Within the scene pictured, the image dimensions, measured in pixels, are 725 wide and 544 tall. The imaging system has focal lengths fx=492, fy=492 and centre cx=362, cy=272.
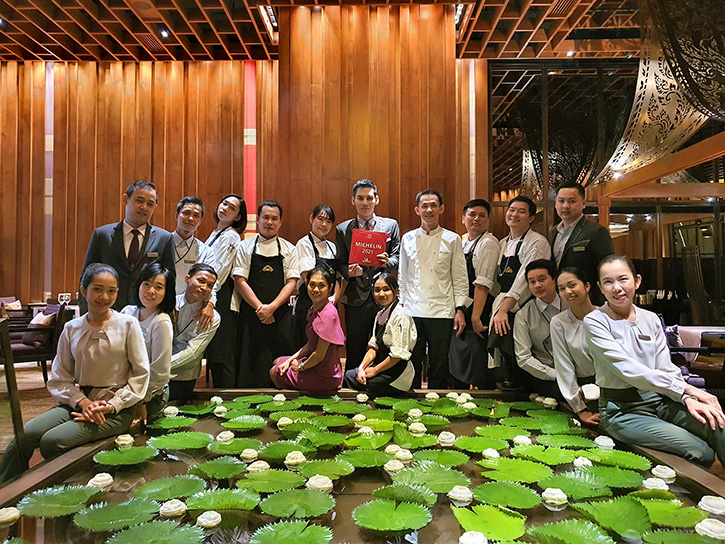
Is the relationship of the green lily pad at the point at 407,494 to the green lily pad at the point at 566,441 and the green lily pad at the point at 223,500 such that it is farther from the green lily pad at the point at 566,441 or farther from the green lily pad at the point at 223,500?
the green lily pad at the point at 566,441

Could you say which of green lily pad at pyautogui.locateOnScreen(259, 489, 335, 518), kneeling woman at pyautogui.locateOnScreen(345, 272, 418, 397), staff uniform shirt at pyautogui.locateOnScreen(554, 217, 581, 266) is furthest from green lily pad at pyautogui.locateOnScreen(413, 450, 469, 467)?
staff uniform shirt at pyautogui.locateOnScreen(554, 217, 581, 266)

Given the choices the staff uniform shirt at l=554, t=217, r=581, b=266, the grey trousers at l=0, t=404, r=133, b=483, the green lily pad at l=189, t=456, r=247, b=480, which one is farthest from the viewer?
the staff uniform shirt at l=554, t=217, r=581, b=266

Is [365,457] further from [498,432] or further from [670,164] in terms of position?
[670,164]

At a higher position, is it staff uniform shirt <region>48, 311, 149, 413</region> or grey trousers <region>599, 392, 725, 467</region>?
staff uniform shirt <region>48, 311, 149, 413</region>

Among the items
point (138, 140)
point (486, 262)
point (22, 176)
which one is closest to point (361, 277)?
point (486, 262)

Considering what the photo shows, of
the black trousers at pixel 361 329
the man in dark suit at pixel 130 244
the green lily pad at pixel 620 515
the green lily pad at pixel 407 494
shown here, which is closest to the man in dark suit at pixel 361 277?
the black trousers at pixel 361 329

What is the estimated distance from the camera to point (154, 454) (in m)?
1.98

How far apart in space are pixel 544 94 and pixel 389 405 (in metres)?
6.59

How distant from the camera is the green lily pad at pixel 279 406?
268cm

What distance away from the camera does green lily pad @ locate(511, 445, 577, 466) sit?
191cm

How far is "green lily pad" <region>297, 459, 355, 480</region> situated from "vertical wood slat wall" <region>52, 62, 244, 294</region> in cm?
633

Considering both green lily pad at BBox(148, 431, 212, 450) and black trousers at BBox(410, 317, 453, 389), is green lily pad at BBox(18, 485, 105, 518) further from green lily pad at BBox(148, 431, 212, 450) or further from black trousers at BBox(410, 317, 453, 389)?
black trousers at BBox(410, 317, 453, 389)

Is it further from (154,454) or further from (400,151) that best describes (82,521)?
(400,151)

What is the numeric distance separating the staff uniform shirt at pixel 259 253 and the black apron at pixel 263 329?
3 centimetres
